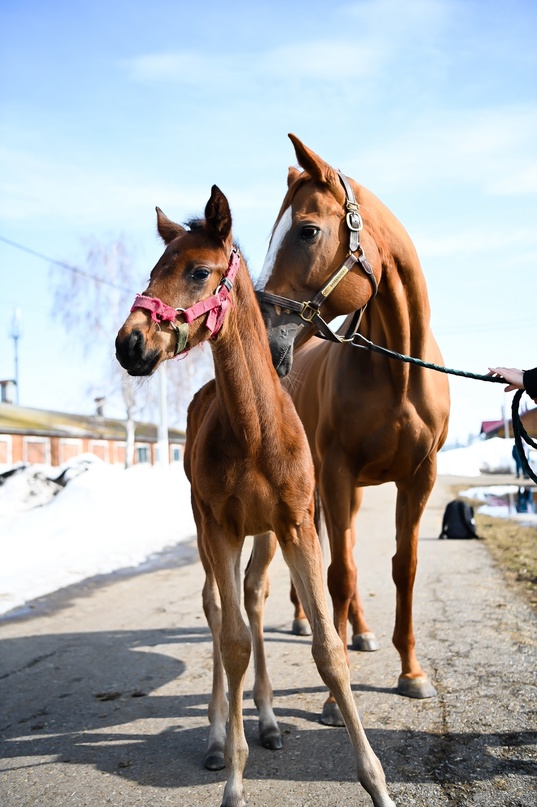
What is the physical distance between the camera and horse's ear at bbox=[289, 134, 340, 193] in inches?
153

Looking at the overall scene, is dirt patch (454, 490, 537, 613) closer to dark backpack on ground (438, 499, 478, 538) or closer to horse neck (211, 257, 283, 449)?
dark backpack on ground (438, 499, 478, 538)

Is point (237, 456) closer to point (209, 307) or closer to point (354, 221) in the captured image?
point (209, 307)

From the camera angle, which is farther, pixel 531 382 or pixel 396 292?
pixel 396 292

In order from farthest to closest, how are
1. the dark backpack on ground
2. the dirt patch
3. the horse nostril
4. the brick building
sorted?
the brick building, the dark backpack on ground, the dirt patch, the horse nostril

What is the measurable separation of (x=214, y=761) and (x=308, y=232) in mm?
2815

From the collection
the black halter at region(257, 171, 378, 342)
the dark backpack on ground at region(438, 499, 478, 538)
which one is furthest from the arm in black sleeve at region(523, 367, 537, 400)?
the dark backpack on ground at region(438, 499, 478, 538)

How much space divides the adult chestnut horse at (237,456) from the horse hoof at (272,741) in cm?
59

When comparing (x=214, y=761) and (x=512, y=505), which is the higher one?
(x=214, y=761)

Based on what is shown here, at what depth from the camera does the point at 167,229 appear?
3.49 metres

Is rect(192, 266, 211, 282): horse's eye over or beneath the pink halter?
over

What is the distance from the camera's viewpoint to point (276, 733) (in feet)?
12.3

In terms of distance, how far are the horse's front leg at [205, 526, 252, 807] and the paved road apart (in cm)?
23

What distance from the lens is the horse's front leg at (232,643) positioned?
3.14 metres

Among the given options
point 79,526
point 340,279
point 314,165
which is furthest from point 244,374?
point 79,526
